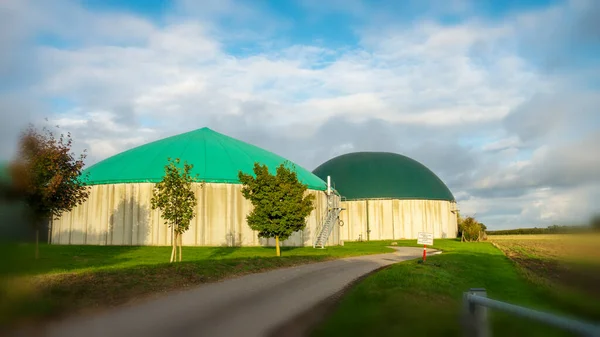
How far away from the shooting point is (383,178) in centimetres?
7931

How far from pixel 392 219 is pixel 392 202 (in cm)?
265

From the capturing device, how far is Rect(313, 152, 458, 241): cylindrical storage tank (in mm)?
75750

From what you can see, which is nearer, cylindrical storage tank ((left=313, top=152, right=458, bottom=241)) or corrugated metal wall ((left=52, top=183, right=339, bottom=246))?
corrugated metal wall ((left=52, top=183, right=339, bottom=246))

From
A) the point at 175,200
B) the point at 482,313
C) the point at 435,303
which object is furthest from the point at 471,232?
the point at 482,313

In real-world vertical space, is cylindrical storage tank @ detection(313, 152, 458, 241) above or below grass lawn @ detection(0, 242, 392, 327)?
above

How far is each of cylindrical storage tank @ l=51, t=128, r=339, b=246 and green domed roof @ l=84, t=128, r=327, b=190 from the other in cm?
10

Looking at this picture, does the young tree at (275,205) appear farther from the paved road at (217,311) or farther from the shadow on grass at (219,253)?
the paved road at (217,311)

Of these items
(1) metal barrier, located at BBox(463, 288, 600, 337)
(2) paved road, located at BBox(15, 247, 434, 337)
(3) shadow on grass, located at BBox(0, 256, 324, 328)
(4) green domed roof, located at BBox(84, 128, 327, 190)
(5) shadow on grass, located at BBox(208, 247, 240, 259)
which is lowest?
(2) paved road, located at BBox(15, 247, 434, 337)

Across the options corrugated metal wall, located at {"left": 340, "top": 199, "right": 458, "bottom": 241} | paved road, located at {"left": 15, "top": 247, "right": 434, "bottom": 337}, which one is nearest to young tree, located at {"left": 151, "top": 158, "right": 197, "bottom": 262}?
paved road, located at {"left": 15, "top": 247, "right": 434, "bottom": 337}

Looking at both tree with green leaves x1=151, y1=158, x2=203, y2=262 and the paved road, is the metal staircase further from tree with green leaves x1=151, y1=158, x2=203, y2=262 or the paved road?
the paved road

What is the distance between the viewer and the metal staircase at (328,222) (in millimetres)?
49700

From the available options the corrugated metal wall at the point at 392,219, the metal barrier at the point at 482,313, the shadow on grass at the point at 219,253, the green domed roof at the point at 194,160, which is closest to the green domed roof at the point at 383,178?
the corrugated metal wall at the point at 392,219

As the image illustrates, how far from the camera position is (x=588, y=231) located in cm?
418

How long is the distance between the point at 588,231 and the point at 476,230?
214 ft
